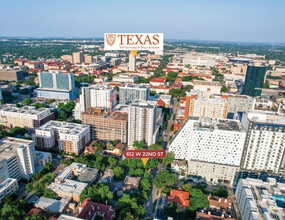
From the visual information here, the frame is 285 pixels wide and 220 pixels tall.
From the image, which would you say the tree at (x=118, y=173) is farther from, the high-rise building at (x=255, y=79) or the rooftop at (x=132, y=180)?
the high-rise building at (x=255, y=79)

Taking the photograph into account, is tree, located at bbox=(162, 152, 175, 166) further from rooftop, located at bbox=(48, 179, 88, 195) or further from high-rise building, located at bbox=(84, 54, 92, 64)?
high-rise building, located at bbox=(84, 54, 92, 64)

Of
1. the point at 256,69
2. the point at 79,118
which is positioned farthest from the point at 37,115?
the point at 256,69

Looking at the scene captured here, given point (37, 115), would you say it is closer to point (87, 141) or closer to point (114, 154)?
point (87, 141)

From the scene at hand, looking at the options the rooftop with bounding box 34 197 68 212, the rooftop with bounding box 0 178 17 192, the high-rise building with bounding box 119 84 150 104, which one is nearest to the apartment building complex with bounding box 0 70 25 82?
the high-rise building with bounding box 119 84 150 104

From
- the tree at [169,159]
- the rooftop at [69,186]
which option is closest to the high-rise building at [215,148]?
the tree at [169,159]

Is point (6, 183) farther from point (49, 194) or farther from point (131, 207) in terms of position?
point (131, 207)

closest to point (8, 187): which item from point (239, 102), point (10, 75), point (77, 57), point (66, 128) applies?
point (66, 128)
